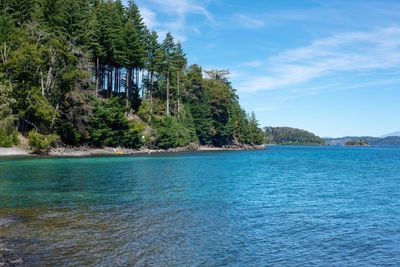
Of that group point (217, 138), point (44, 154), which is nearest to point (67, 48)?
point (44, 154)

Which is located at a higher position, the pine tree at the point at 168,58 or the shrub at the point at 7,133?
the pine tree at the point at 168,58

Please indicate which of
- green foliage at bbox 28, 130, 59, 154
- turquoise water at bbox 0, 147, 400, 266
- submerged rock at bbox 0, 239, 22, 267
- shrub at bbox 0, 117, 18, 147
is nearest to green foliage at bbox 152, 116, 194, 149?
green foliage at bbox 28, 130, 59, 154

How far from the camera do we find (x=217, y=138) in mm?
128750

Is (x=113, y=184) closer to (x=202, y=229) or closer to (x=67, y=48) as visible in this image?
(x=202, y=229)

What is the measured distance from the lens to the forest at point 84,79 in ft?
198

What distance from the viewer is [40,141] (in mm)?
58812

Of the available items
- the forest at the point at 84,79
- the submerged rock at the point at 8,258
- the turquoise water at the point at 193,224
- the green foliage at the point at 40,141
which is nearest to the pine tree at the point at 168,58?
the forest at the point at 84,79

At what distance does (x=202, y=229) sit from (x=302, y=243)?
13.8 ft

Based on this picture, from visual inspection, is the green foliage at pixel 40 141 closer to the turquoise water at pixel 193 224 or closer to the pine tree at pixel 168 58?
the turquoise water at pixel 193 224

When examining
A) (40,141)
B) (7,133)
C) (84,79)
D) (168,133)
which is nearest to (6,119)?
(7,133)

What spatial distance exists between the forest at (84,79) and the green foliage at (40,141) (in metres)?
0.14

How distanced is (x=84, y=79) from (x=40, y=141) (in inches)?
565

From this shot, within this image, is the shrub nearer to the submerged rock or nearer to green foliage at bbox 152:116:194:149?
green foliage at bbox 152:116:194:149

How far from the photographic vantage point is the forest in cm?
6031
